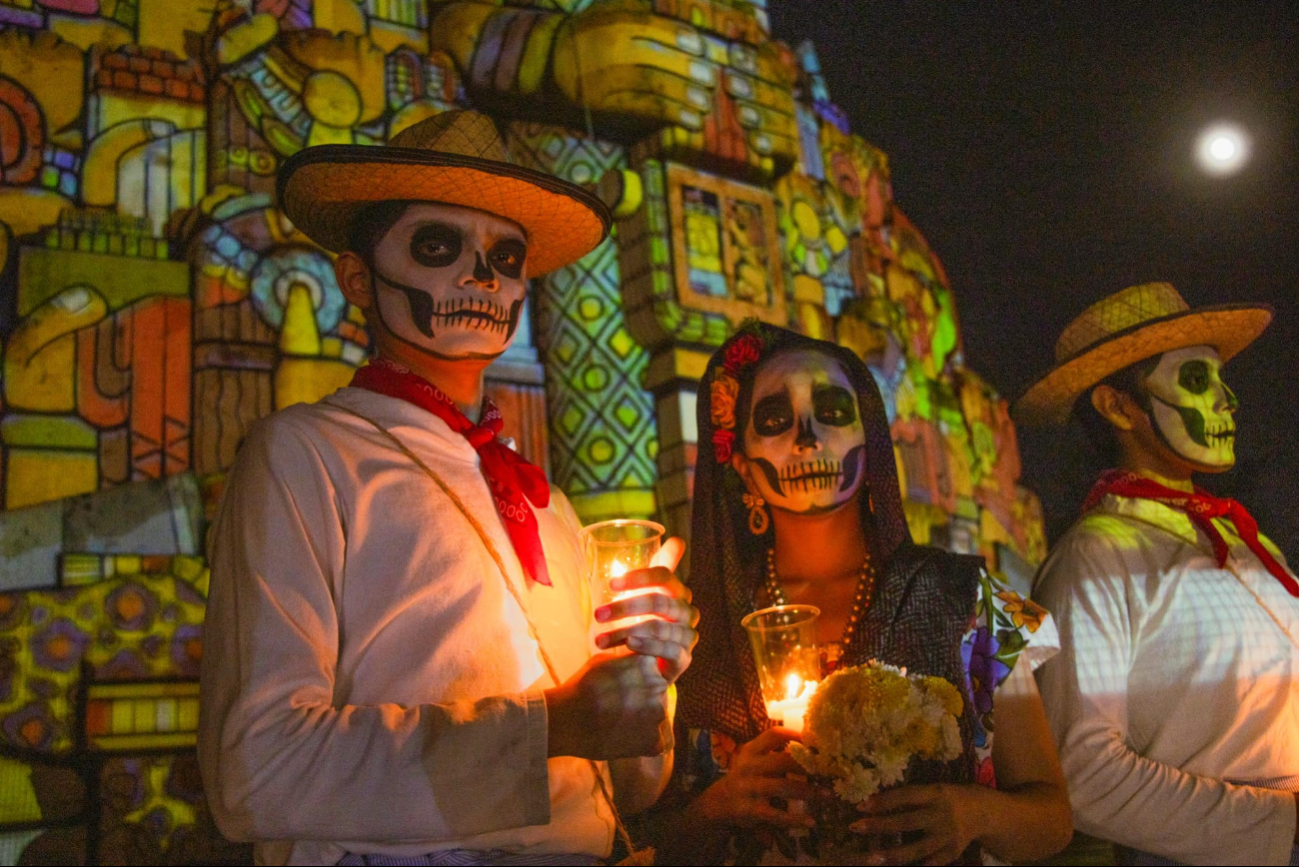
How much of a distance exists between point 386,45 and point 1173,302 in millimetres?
3037

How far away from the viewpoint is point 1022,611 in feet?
9.05

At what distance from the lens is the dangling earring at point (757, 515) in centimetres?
310

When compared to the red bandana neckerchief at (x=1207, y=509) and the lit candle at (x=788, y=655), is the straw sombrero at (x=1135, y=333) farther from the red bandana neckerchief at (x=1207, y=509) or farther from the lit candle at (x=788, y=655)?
the lit candle at (x=788, y=655)

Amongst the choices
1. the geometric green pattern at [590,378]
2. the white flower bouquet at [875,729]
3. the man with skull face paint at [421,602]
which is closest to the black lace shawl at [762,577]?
the white flower bouquet at [875,729]

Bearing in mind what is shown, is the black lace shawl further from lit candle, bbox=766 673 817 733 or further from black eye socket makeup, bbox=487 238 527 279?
black eye socket makeup, bbox=487 238 527 279

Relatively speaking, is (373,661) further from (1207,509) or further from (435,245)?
(1207,509)

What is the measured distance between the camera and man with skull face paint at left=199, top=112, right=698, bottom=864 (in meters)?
1.95

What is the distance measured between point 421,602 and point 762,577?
1183mm

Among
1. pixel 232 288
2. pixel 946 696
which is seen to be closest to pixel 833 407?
pixel 946 696

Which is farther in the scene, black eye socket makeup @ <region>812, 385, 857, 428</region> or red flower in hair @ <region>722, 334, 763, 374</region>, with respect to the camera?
red flower in hair @ <region>722, 334, 763, 374</region>

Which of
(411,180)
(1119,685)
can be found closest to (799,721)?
(1119,685)

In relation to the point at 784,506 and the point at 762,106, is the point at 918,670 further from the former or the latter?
the point at 762,106

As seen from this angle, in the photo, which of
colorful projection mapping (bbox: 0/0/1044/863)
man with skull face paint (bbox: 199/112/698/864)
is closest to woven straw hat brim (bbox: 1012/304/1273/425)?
colorful projection mapping (bbox: 0/0/1044/863)

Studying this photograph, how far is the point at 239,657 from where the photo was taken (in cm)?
200
